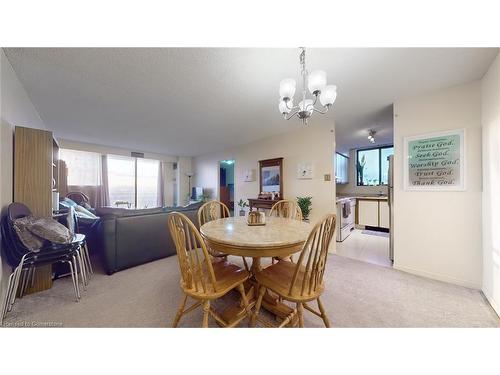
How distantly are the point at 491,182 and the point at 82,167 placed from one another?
7879 mm

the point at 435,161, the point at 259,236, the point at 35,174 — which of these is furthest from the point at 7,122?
the point at 435,161

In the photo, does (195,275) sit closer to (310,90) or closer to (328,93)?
(310,90)

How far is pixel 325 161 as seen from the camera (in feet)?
10.6

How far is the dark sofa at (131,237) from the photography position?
2.15 meters

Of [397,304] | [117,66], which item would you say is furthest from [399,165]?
[117,66]

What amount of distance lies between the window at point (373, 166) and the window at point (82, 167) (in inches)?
309

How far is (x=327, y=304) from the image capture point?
5.17ft

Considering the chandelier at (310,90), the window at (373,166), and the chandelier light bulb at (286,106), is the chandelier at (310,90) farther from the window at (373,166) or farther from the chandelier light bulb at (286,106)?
the window at (373,166)

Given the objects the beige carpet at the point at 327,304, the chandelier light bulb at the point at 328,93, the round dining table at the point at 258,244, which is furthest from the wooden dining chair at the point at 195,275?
the chandelier light bulb at the point at 328,93

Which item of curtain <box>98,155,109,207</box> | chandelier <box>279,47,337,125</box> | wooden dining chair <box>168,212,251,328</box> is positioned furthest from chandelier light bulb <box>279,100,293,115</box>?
curtain <box>98,155,109,207</box>

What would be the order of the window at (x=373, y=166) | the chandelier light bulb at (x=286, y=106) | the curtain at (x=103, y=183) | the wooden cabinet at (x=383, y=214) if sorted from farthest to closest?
the curtain at (x=103, y=183), the window at (x=373, y=166), the wooden cabinet at (x=383, y=214), the chandelier light bulb at (x=286, y=106)

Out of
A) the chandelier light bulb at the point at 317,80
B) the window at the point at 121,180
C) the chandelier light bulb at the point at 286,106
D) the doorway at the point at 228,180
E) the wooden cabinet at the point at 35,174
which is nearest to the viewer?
the chandelier light bulb at the point at 317,80

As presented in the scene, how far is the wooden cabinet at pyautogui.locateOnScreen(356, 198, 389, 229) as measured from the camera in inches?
165

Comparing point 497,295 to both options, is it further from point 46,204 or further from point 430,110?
point 46,204
